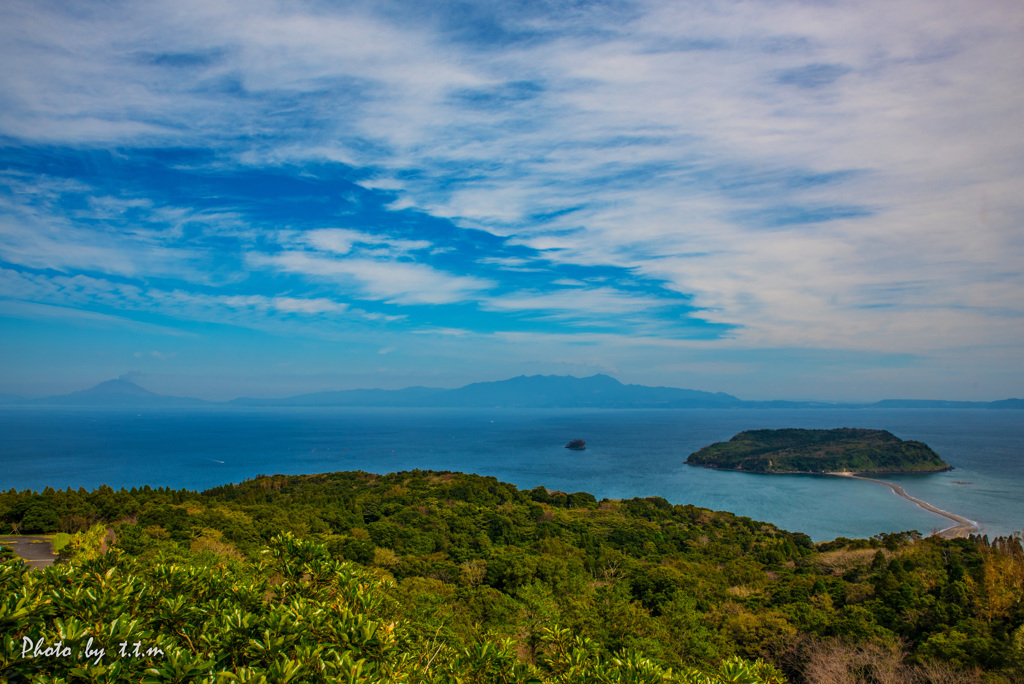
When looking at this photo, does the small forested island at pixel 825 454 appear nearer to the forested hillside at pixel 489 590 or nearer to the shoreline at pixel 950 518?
the shoreline at pixel 950 518

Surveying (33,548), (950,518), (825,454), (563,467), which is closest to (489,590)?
(33,548)

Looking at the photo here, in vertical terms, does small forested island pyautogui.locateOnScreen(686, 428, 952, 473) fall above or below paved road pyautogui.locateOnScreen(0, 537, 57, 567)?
below

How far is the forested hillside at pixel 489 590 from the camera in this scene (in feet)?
14.4

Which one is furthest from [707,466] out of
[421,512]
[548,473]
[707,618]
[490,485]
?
[707,618]

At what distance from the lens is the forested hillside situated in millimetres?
4402

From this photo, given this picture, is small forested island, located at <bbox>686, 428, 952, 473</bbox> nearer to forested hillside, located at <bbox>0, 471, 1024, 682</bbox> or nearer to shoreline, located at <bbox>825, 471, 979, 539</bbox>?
shoreline, located at <bbox>825, 471, 979, 539</bbox>

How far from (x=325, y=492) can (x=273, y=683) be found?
49346 mm

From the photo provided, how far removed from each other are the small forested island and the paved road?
10795 cm

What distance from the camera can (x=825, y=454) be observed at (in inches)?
4210

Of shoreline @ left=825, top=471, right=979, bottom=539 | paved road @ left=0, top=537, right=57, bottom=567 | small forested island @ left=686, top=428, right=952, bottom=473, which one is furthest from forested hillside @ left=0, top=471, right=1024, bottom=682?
small forested island @ left=686, top=428, right=952, bottom=473

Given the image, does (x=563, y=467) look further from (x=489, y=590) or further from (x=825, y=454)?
(x=489, y=590)

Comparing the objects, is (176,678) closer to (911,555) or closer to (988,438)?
(911,555)

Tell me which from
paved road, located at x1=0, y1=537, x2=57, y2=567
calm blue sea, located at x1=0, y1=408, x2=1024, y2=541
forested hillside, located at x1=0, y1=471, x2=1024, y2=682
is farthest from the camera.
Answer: calm blue sea, located at x1=0, y1=408, x2=1024, y2=541

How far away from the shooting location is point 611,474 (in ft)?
299
